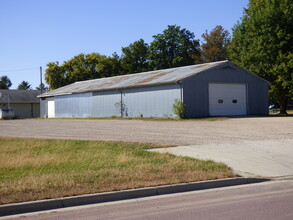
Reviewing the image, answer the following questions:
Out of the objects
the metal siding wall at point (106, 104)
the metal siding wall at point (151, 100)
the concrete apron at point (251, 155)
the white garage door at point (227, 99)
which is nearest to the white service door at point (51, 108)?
the metal siding wall at point (106, 104)

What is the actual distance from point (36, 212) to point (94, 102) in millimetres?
32838

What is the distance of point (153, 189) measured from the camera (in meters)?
8.05

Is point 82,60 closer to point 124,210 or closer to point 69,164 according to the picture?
point 69,164

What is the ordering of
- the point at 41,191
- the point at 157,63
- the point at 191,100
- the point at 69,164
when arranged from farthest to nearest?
the point at 157,63 < the point at 191,100 < the point at 69,164 < the point at 41,191

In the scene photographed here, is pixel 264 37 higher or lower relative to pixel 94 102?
higher

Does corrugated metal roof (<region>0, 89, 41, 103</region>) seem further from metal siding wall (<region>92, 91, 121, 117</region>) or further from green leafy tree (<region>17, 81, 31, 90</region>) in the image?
green leafy tree (<region>17, 81, 31, 90</region>)

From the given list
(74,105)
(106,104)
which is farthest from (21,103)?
(106,104)

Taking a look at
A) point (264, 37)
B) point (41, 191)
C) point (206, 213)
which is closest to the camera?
point (206, 213)

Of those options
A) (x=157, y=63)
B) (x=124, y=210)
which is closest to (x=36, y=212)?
(x=124, y=210)

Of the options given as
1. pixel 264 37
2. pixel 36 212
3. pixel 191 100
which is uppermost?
pixel 264 37

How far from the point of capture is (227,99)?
109ft

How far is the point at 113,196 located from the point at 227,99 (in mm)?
26828

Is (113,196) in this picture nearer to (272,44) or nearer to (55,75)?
(272,44)

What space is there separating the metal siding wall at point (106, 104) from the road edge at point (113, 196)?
2786 centimetres
